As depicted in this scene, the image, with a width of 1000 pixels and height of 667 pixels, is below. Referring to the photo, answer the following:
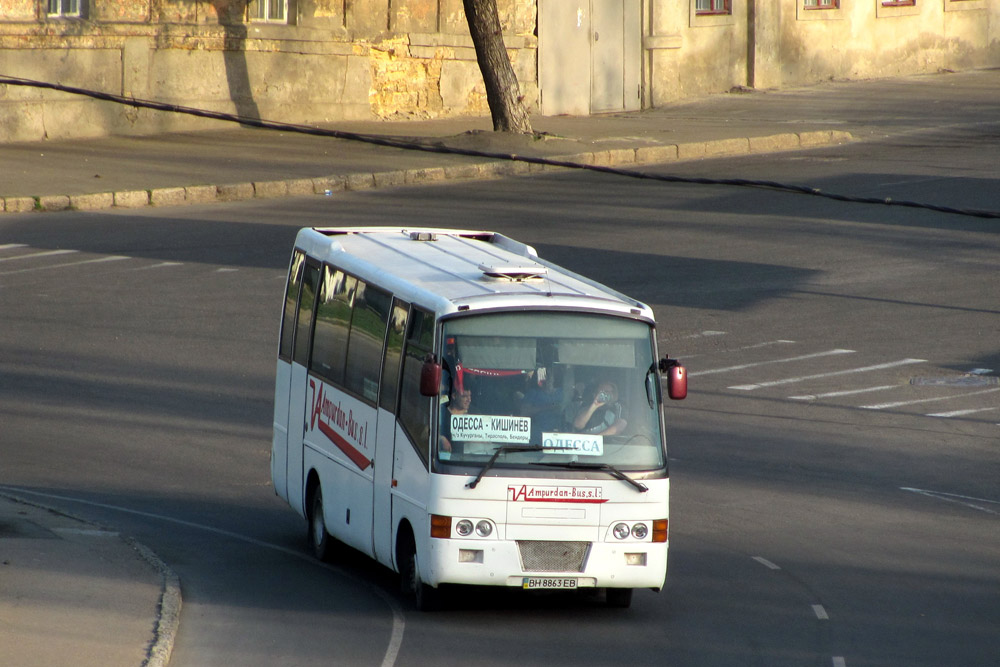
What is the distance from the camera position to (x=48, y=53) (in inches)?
1116

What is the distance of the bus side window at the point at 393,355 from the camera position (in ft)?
33.3

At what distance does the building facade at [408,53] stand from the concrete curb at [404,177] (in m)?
5.15

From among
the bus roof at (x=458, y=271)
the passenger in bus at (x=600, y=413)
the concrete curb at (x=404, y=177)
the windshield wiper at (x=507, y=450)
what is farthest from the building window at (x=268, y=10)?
the windshield wiper at (x=507, y=450)

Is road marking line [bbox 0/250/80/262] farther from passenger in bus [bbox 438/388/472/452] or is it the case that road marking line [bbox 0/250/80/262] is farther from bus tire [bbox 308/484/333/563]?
passenger in bus [bbox 438/388/472/452]

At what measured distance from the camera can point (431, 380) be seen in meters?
9.32

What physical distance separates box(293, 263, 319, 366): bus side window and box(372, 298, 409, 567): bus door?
162cm

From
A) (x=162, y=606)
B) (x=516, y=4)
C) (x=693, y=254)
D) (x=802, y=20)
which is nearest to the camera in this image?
(x=162, y=606)

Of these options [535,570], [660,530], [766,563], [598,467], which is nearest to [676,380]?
[598,467]

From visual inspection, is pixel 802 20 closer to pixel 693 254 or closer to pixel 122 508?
pixel 693 254

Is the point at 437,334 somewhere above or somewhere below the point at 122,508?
above

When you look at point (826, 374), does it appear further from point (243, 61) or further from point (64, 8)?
point (64, 8)

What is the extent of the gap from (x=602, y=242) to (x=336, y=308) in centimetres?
1123

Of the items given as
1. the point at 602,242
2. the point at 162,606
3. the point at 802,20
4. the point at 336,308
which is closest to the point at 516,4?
the point at 802,20

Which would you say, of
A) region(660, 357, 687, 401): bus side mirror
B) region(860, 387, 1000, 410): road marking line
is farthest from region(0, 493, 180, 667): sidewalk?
region(860, 387, 1000, 410): road marking line
